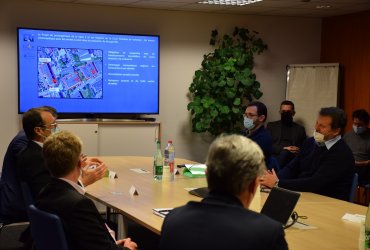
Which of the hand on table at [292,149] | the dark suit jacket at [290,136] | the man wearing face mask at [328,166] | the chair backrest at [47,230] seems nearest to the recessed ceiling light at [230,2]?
the dark suit jacket at [290,136]

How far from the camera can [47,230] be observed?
2.44 metres

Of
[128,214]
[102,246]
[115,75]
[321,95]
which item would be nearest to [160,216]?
[128,214]

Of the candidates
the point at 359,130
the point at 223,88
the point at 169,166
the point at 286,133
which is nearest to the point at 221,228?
the point at 169,166

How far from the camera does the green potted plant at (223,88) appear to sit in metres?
8.05

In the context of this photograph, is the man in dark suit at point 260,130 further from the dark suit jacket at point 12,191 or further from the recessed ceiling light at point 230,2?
the recessed ceiling light at point 230,2

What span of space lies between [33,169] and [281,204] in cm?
165

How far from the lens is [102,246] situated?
2541mm

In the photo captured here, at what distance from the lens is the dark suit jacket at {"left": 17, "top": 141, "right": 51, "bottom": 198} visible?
3541 millimetres

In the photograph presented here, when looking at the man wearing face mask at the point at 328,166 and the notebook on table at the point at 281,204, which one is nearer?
the notebook on table at the point at 281,204

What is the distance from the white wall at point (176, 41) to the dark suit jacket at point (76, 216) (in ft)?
17.0

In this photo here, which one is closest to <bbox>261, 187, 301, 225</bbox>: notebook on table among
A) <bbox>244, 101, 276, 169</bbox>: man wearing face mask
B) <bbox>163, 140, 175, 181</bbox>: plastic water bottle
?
<bbox>163, 140, 175, 181</bbox>: plastic water bottle

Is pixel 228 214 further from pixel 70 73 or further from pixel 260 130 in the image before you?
pixel 70 73

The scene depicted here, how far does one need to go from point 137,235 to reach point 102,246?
9.35 ft

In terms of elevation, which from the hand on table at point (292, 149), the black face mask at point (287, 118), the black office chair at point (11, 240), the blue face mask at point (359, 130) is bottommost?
the black office chair at point (11, 240)
